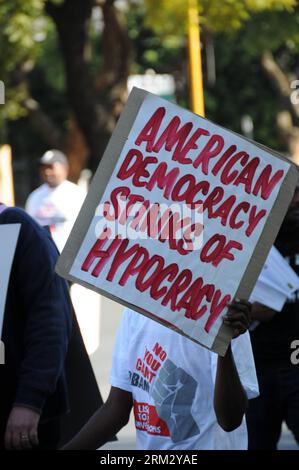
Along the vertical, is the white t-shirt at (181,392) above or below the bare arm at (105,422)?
above

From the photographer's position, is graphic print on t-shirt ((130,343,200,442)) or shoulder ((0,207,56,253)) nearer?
graphic print on t-shirt ((130,343,200,442))

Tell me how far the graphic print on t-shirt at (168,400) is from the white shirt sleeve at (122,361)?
12cm

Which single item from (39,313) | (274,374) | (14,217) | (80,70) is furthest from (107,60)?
(39,313)

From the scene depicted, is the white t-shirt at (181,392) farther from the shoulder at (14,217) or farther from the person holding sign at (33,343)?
the shoulder at (14,217)

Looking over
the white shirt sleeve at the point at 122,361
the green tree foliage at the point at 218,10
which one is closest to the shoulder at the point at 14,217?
the white shirt sleeve at the point at 122,361

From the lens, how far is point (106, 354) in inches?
440

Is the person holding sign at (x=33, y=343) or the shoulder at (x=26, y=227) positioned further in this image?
the shoulder at (x=26, y=227)

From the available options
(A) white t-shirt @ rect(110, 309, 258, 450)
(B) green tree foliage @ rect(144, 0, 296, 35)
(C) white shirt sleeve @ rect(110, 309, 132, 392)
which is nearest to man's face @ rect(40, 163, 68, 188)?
(B) green tree foliage @ rect(144, 0, 296, 35)

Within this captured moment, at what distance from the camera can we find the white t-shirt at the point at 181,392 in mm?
3605

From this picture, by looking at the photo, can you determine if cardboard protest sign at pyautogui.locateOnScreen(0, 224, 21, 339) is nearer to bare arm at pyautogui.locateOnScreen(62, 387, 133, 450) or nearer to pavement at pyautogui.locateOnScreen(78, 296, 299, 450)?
bare arm at pyautogui.locateOnScreen(62, 387, 133, 450)

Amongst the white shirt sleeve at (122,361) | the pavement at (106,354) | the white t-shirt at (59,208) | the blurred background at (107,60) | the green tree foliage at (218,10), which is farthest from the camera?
the green tree foliage at (218,10)

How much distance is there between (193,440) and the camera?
3611 millimetres

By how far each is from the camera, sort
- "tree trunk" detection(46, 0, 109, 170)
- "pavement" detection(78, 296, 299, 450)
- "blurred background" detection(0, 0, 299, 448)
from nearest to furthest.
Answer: "pavement" detection(78, 296, 299, 450), "blurred background" detection(0, 0, 299, 448), "tree trunk" detection(46, 0, 109, 170)

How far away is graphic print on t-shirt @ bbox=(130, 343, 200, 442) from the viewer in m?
3.62
